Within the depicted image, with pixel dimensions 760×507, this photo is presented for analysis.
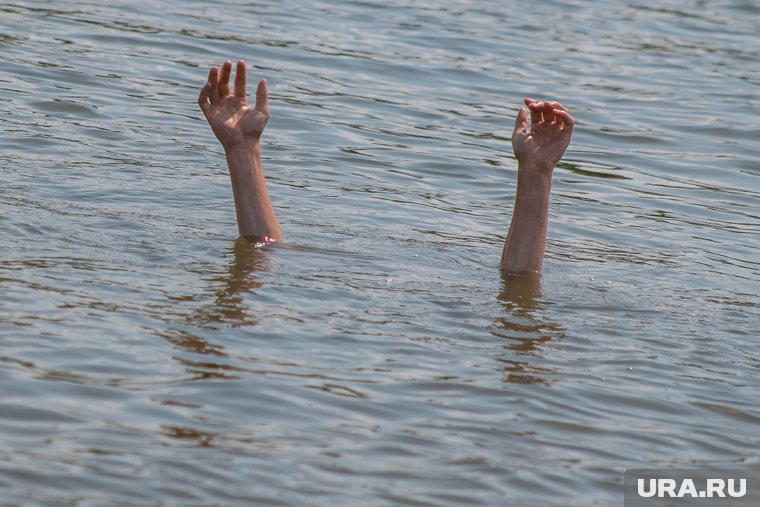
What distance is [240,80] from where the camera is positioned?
6.13m

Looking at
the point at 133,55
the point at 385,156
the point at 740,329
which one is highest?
the point at 133,55

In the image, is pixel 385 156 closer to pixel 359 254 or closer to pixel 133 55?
pixel 359 254

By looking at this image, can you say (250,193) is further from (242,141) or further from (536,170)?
(536,170)

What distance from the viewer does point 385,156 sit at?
8.66 metres

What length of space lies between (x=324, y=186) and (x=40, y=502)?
14.9 ft

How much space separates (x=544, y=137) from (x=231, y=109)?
1589 millimetres

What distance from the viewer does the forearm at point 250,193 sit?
6.07 meters

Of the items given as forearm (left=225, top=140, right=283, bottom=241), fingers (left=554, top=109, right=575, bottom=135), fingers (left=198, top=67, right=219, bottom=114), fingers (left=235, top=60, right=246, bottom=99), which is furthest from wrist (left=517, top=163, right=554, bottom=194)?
fingers (left=198, top=67, right=219, bottom=114)

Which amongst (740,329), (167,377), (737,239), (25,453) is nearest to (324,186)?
(737,239)

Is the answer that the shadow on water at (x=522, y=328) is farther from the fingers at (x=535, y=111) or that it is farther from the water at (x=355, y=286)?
the fingers at (x=535, y=111)

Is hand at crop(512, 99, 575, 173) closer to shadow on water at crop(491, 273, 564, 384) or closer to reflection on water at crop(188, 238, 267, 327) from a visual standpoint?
shadow on water at crop(491, 273, 564, 384)

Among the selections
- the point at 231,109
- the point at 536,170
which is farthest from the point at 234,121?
the point at 536,170

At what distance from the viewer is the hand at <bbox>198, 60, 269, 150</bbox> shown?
20.0 ft

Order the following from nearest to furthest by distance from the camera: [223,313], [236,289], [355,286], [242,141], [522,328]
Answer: [223,313] < [522,328] < [236,289] < [355,286] < [242,141]
